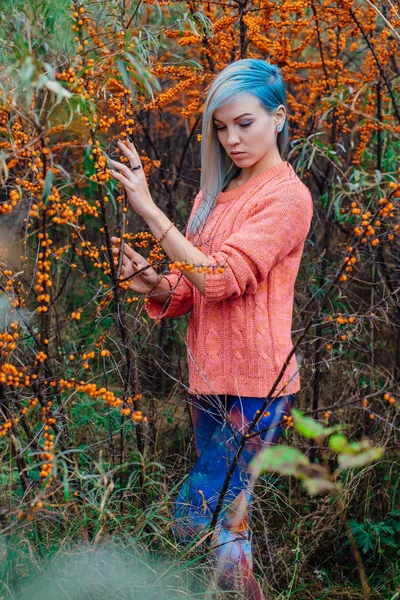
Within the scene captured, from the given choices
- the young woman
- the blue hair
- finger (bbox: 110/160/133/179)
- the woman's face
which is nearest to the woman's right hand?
the young woman

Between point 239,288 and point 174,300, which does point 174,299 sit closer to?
point 174,300

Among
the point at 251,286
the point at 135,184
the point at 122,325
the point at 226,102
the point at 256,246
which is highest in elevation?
the point at 226,102

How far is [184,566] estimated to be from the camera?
2092 millimetres

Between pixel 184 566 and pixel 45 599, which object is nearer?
pixel 45 599

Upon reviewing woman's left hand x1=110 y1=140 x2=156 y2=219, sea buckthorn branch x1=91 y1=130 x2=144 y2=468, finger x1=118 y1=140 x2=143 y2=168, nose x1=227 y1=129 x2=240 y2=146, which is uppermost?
nose x1=227 y1=129 x2=240 y2=146

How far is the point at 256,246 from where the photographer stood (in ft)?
6.64

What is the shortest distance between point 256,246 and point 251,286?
149 millimetres

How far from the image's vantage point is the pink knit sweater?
6.70 feet

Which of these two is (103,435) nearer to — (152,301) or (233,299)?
(152,301)

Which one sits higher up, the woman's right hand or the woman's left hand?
the woman's left hand

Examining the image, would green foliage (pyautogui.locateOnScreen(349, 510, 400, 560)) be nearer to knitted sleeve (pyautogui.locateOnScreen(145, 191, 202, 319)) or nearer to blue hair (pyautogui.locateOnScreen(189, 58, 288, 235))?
knitted sleeve (pyautogui.locateOnScreen(145, 191, 202, 319))

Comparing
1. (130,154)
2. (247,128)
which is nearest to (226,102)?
(247,128)

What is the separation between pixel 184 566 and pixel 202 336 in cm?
72

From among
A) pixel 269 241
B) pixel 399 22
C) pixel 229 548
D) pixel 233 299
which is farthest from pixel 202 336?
pixel 399 22
